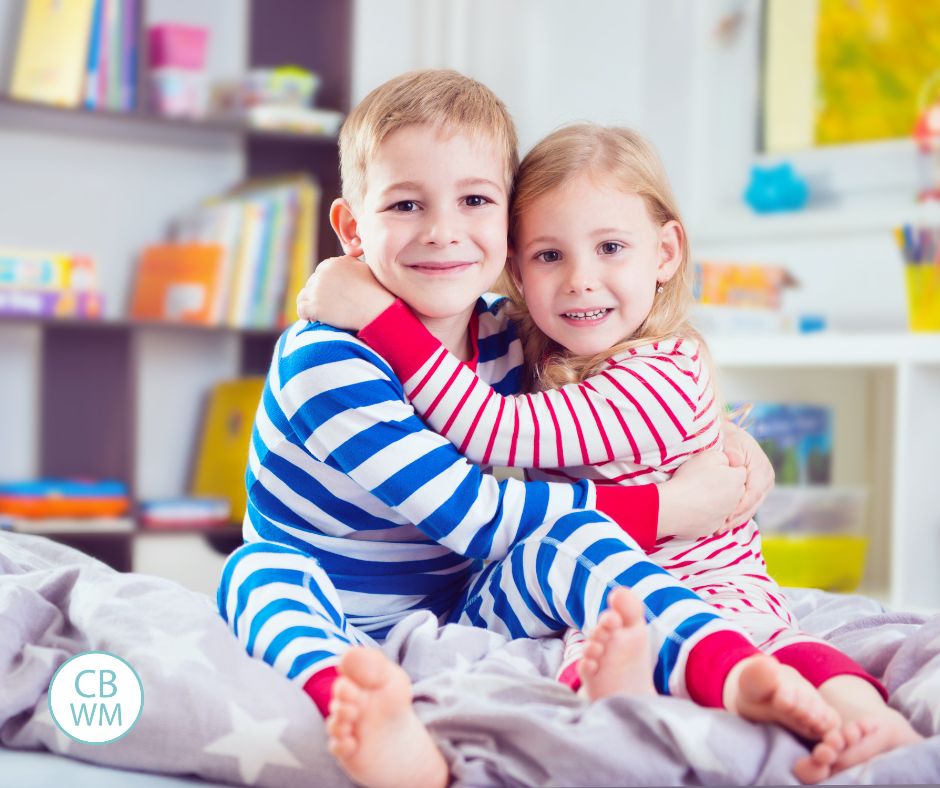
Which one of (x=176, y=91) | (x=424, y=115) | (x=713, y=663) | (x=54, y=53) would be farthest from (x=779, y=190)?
(x=713, y=663)

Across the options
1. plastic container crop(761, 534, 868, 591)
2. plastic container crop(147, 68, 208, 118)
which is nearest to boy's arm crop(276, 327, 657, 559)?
plastic container crop(761, 534, 868, 591)

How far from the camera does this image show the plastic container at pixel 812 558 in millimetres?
2193

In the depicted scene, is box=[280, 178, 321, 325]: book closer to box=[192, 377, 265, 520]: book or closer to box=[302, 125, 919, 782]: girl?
box=[192, 377, 265, 520]: book

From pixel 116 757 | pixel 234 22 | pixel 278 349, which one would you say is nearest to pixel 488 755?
pixel 116 757

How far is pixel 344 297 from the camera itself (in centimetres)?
110

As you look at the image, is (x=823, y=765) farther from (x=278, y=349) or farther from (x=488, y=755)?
(x=278, y=349)

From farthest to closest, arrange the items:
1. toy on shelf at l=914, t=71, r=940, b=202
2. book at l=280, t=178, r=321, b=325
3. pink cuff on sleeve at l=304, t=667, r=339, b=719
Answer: book at l=280, t=178, r=321, b=325 < toy on shelf at l=914, t=71, r=940, b=202 < pink cuff on sleeve at l=304, t=667, r=339, b=719

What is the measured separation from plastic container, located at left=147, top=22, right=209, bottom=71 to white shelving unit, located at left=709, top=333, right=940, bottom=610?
1.20 m

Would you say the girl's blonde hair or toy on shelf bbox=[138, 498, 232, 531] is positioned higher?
the girl's blonde hair

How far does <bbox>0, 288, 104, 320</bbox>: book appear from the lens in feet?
7.79

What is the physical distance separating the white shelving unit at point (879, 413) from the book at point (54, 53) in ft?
4.31

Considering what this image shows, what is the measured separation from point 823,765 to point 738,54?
2313 mm

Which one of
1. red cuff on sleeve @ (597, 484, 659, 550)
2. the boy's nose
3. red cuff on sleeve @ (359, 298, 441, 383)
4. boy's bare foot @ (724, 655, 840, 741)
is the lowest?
boy's bare foot @ (724, 655, 840, 741)

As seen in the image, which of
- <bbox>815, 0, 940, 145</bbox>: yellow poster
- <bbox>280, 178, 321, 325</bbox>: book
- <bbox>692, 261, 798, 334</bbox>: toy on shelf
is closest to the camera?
<bbox>692, 261, 798, 334</bbox>: toy on shelf
